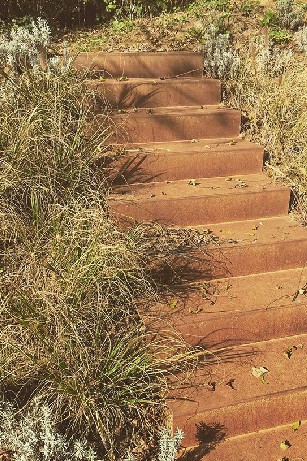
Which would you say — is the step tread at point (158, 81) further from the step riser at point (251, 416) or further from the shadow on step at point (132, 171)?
the step riser at point (251, 416)

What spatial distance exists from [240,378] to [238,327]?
1.41 feet

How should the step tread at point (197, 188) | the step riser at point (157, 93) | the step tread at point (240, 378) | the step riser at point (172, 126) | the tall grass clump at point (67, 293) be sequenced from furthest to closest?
the step riser at point (157, 93) < the step riser at point (172, 126) < the step tread at point (197, 188) < the step tread at point (240, 378) < the tall grass clump at point (67, 293)

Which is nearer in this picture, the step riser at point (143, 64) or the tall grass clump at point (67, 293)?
the tall grass clump at point (67, 293)

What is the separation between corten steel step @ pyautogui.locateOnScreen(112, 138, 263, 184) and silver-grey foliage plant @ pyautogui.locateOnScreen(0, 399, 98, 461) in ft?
8.01

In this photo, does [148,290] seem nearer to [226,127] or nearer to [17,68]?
[226,127]

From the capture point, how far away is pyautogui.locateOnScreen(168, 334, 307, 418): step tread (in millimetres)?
3031

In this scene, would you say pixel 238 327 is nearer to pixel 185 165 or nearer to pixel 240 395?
pixel 240 395

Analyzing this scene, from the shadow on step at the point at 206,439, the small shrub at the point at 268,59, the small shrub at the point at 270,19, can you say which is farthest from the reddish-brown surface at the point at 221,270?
the small shrub at the point at 270,19

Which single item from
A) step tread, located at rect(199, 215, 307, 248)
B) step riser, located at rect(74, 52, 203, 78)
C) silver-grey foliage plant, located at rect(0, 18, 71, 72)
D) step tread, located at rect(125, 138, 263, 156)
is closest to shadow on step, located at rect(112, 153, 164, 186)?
step tread, located at rect(125, 138, 263, 156)

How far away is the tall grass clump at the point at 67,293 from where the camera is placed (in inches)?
115

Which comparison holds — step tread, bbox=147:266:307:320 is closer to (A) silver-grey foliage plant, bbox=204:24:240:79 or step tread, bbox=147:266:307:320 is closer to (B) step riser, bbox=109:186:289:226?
(B) step riser, bbox=109:186:289:226

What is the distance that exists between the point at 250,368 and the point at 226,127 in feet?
9.96

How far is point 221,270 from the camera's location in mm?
4051

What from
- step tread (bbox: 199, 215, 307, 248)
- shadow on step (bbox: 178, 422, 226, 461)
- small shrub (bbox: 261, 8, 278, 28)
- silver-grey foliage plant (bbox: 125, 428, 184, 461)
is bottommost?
shadow on step (bbox: 178, 422, 226, 461)
